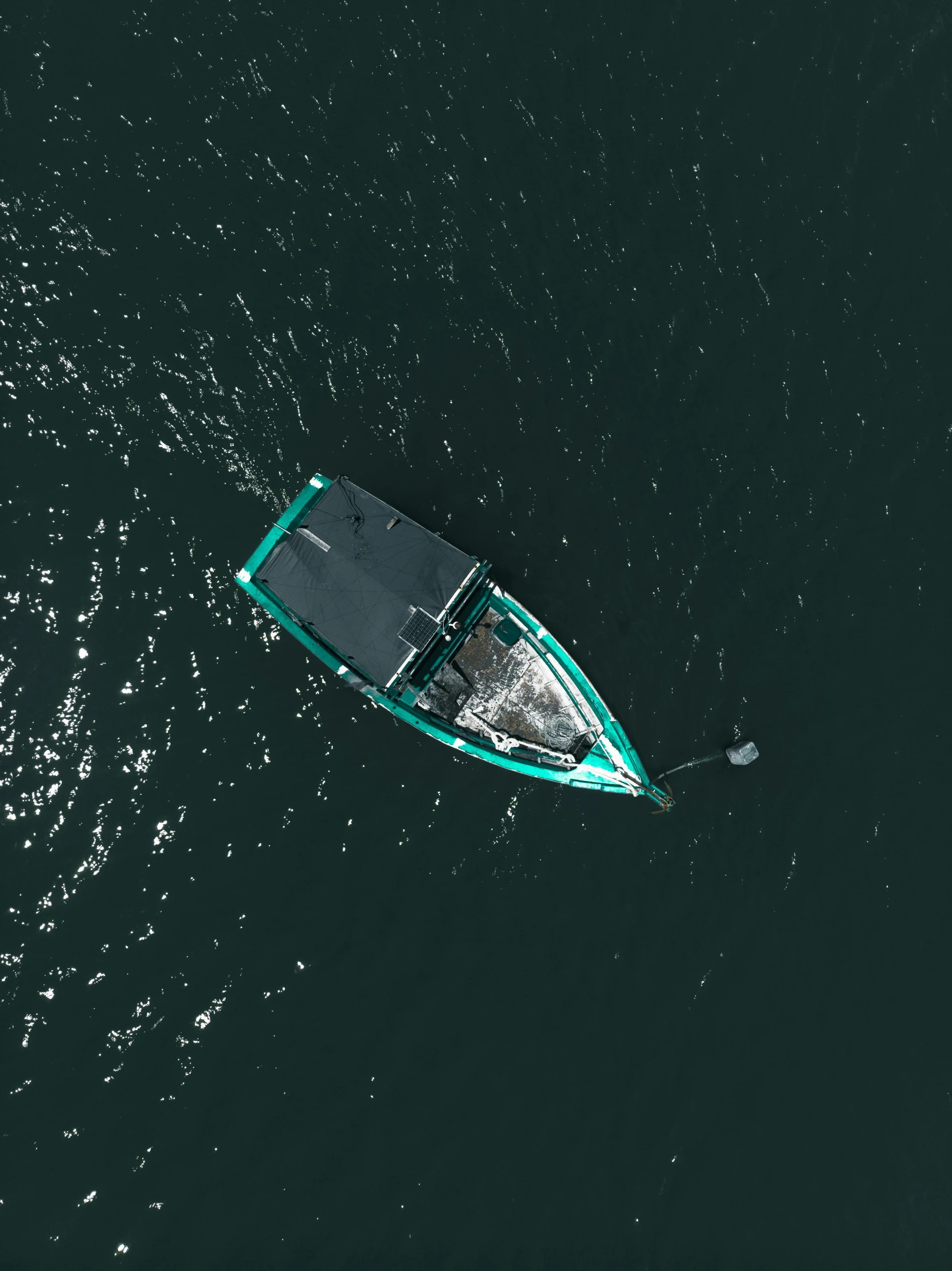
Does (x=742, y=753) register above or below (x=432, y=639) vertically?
above

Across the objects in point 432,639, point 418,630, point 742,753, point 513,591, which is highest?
point 513,591

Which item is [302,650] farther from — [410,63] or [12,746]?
[410,63]

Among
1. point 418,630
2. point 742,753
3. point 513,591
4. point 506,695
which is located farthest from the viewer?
point 513,591

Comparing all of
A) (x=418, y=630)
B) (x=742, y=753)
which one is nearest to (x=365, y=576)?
(x=418, y=630)

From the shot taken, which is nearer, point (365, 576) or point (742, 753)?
point (365, 576)

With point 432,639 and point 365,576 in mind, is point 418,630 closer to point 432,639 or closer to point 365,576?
point 432,639

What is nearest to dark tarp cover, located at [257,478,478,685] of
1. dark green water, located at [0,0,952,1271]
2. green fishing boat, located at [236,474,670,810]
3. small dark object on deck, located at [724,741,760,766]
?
green fishing boat, located at [236,474,670,810]

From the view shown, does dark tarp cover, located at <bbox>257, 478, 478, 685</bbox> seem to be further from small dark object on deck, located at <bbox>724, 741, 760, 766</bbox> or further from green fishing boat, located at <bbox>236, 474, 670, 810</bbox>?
small dark object on deck, located at <bbox>724, 741, 760, 766</bbox>
